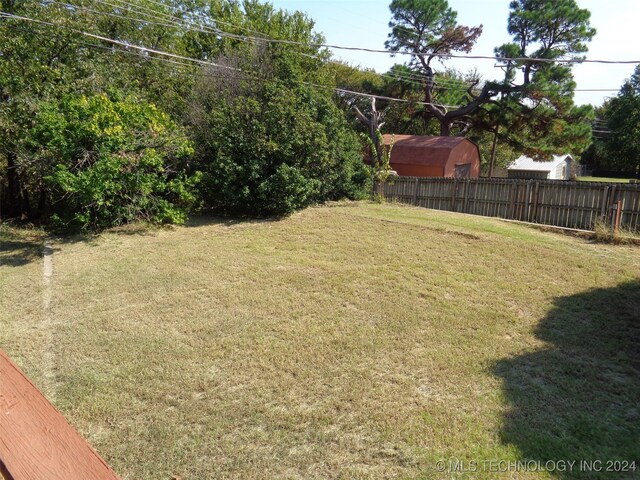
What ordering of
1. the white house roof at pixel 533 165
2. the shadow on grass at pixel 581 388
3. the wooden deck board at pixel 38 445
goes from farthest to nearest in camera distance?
the white house roof at pixel 533 165
the shadow on grass at pixel 581 388
the wooden deck board at pixel 38 445

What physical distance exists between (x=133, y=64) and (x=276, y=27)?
904cm

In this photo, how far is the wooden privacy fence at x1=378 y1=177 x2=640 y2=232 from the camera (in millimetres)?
10984

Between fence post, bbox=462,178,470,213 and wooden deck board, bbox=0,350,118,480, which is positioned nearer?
wooden deck board, bbox=0,350,118,480

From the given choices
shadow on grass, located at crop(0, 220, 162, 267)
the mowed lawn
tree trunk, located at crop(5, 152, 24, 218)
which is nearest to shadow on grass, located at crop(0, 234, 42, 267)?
shadow on grass, located at crop(0, 220, 162, 267)

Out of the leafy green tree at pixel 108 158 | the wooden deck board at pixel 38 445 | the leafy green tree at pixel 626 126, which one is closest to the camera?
the wooden deck board at pixel 38 445

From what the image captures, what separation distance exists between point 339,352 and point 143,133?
8.18m

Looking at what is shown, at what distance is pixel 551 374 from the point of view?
4.49 m

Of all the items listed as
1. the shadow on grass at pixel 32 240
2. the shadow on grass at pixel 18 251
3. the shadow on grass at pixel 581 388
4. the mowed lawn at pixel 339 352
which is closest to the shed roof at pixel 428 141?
the mowed lawn at pixel 339 352

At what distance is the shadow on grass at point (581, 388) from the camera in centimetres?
336

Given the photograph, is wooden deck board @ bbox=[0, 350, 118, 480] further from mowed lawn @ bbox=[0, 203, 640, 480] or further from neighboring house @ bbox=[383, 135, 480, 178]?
neighboring house @ bbox=[383, 135, 480, 178]

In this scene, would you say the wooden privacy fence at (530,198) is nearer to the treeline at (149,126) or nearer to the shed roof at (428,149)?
the treeline at (149,126)

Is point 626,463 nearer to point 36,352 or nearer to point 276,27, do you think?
point 36,352

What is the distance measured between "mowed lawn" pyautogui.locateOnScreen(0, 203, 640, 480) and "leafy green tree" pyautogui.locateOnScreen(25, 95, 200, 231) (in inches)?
67.3

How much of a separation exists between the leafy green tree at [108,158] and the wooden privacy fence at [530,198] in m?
8.41
